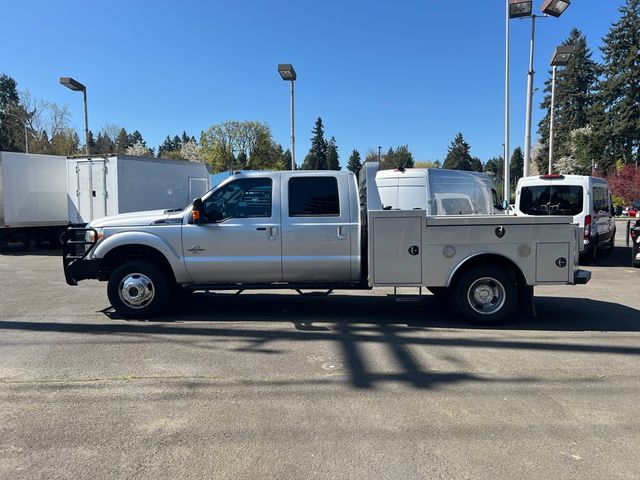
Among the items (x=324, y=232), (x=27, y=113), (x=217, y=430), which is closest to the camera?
(x=217, y=430)

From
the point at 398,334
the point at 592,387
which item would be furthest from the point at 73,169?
the point at 592,387

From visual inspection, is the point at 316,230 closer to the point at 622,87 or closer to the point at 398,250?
the point at 398,250

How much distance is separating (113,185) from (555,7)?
1436cm

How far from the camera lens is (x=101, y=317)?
7.42 metres

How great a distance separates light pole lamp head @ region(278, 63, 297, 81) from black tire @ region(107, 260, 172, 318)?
1272cm

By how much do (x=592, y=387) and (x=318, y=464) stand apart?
2851mm

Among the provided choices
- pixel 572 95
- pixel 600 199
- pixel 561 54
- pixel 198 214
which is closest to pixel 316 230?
pixel 198 214

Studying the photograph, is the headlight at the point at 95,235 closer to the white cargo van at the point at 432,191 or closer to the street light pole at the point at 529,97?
the white cargo van at the point at 432,191

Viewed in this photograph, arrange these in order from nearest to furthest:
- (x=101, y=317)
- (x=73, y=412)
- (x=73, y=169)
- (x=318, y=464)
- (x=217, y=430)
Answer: (x=318, y=464)
(x=217, y=430)
(x=73, y=412)
(x=101, y=317)
(x=73, y=169)

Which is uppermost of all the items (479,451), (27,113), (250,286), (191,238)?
(27,113)

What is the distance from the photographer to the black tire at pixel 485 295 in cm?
670

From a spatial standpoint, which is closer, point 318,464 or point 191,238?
point 318,464

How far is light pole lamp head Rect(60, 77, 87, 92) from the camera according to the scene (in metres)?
20.7

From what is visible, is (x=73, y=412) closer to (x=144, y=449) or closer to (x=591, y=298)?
(x=144, y=449)
